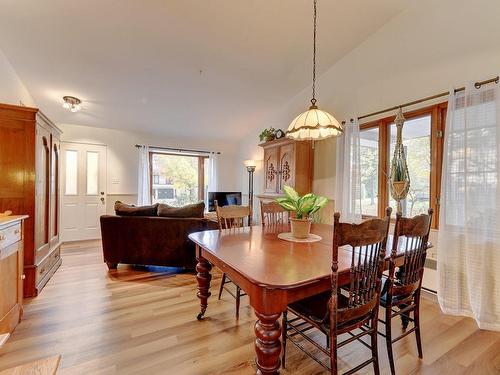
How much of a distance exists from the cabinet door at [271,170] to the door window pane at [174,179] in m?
2.14

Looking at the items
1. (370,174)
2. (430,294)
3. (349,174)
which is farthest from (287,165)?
(430,294)

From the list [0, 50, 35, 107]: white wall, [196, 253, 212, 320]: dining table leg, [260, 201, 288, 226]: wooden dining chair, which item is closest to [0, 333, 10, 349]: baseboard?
[196, 253, 212, 320]: dining table leg

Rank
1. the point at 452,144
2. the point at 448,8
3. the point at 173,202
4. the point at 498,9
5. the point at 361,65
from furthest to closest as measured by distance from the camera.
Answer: the point at 173,202 → the point at 361,65 → the point at 448,8 → the point at 452,144 → the point at 498,9

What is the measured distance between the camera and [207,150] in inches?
241

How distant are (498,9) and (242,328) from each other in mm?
3583

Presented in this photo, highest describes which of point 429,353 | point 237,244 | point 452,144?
point 452,144

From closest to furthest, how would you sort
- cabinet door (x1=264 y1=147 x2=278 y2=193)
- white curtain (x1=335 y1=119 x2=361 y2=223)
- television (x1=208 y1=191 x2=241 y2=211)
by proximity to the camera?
1. white curtain (x1=335 y1=119 x2=361 y2=223)
2. cabinet door (x1=264 y1=147 x2=278 y2=193)
3. television (x1=208 y1=191 x2=241 y2=211)

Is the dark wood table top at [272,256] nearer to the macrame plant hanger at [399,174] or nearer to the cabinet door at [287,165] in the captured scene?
the macrame plant hanger at [399,174]

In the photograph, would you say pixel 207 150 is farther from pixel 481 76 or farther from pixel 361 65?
pixel 481 76

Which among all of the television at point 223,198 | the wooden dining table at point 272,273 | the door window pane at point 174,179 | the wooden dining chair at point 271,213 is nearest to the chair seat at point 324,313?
the wooden dining table at point 272,273

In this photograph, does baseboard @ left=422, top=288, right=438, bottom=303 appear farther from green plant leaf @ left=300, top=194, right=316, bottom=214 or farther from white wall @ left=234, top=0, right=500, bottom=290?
green plant leaf @ left=300, top=194, right=316, bottom=214

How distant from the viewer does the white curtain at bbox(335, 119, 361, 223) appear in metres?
3.38

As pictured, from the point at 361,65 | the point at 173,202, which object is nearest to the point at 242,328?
the point at 361,65

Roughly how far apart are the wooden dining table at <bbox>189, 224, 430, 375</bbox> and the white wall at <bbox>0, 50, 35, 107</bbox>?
9.90 feet
